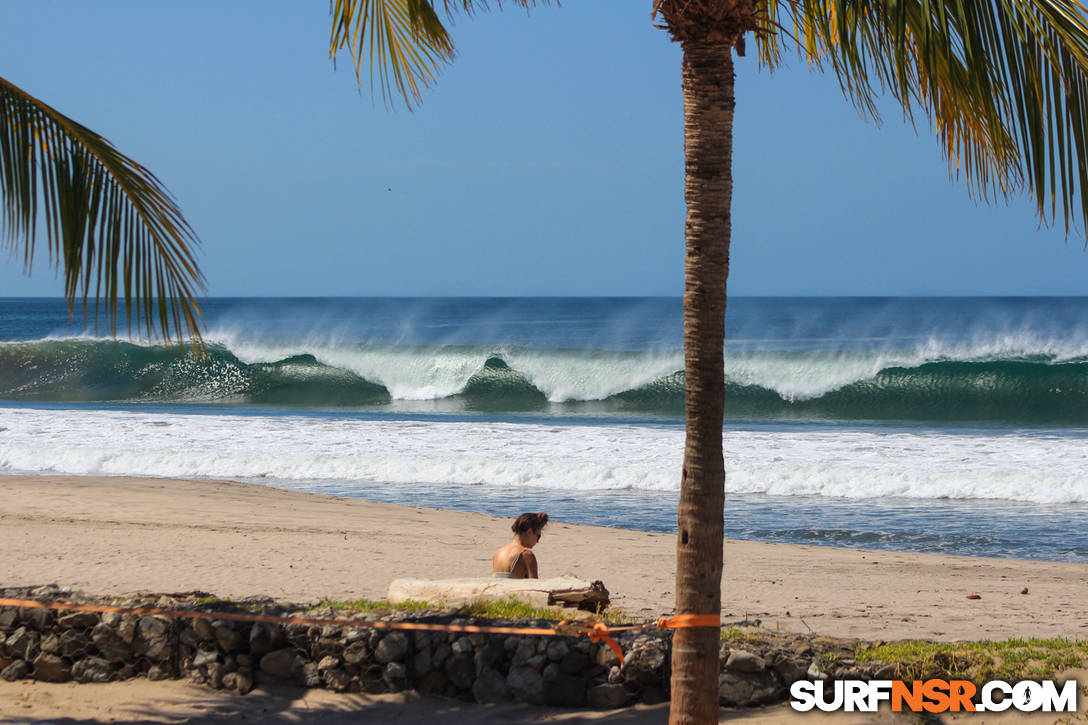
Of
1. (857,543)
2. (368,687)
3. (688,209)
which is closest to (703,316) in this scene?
(688,209)

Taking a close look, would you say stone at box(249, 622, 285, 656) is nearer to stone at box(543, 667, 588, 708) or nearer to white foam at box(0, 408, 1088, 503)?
stone at box(543, 667, 588, 708)

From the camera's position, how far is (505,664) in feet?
17.0

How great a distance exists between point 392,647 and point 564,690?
0.95 metres

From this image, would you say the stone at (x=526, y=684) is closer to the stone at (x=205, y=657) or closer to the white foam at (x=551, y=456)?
the stone at (x=205, y=657)

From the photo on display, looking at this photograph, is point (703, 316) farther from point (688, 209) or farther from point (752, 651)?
point (752, 651)

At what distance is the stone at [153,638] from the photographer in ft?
18.4

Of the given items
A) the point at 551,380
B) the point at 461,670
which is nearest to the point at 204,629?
the point at 461,670

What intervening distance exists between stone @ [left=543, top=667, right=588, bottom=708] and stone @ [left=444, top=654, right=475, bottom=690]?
414 mm

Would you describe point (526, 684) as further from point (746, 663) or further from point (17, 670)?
point (17, 670)

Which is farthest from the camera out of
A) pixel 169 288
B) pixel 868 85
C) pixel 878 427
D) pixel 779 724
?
pixel 878 427

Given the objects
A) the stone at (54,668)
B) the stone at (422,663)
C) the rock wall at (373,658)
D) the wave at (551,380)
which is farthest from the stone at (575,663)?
the wave at (551,380)

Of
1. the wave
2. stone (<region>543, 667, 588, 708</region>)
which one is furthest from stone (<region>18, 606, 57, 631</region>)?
the wave

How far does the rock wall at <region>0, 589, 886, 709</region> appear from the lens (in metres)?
4.88

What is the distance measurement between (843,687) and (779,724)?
35 cm
